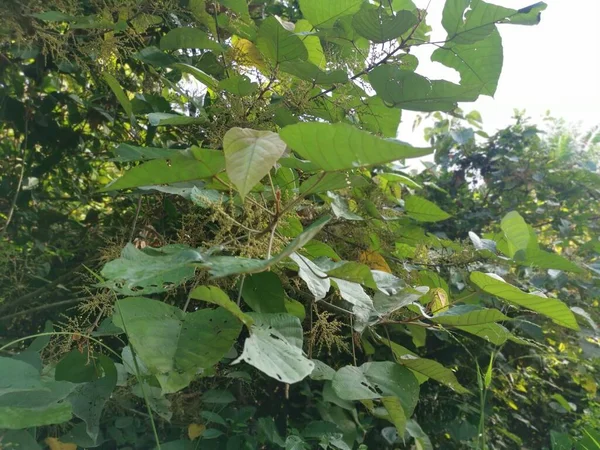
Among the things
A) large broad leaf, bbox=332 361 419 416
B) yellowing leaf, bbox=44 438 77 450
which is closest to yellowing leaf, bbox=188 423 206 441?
yellowing leaf, bbox=44 438 77 450

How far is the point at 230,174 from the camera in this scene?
40cm

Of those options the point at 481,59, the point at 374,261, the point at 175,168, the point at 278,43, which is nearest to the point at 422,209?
the point at 374,261

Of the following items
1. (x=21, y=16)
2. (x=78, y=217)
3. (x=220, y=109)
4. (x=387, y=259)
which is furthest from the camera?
(x=78, y=217)

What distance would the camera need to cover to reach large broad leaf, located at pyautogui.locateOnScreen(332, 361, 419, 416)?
1.85 ft

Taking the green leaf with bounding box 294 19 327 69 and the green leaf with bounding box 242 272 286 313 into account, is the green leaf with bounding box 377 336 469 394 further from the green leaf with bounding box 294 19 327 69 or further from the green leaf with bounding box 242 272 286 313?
the green leaf with bounding box 294 19 327 69

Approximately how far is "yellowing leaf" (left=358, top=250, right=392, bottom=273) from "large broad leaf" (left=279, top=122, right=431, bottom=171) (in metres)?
0.43

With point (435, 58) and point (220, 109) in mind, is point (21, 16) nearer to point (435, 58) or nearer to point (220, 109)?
point (220, 109)

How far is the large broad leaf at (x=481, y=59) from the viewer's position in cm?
66

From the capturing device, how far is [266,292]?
58cm

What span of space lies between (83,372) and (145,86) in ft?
2.15

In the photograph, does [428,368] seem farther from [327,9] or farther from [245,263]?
[327,9]

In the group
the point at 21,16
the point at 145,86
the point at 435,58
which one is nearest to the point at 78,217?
the point at 145,86

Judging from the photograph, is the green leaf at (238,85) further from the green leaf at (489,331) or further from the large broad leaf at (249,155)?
the green leaf at (489,331)

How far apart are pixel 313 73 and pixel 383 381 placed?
1.25 ft
